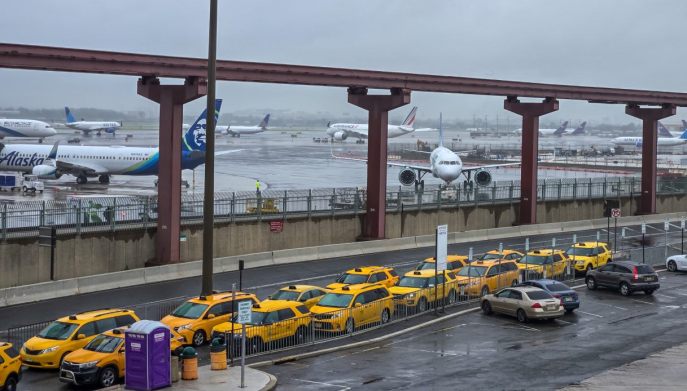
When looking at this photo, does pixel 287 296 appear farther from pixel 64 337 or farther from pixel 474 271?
pixel 474 271

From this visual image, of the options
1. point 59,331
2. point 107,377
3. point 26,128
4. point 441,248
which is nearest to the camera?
point 107,377

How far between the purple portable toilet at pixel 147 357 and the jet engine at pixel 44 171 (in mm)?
65602

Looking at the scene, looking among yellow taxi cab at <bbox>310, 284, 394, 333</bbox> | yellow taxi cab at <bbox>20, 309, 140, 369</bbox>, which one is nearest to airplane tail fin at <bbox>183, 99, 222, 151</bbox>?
yellow taxi cab at <bbox>310, 284, 394, 333</bbox>

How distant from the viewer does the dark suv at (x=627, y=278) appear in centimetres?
3700

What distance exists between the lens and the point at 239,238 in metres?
44.8

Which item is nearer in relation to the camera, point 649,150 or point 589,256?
point 589,256

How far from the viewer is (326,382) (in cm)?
2284

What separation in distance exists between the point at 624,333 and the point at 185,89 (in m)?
21.4

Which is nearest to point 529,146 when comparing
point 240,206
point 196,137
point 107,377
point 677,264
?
point 677,264

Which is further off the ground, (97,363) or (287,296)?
(287,296)

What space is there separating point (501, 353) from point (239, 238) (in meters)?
20.8

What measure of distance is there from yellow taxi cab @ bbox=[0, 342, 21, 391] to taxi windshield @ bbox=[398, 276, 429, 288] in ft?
50.8

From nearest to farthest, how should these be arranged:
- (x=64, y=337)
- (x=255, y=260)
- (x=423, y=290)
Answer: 1. (x=64, y=337)
2. (x=423, y=290)
3. (x=255, y=260)

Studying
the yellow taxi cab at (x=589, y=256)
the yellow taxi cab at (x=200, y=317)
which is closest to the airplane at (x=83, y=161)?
the yellow taxi cab at (x=589, y=256)
